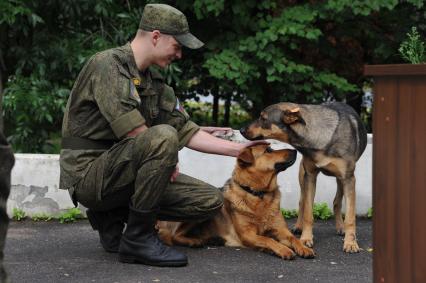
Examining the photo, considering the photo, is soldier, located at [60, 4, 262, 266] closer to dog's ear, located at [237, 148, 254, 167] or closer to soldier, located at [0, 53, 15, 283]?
dog's ear, located at [237, 148, 254, 167]

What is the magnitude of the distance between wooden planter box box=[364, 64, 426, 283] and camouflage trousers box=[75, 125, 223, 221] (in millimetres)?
1890

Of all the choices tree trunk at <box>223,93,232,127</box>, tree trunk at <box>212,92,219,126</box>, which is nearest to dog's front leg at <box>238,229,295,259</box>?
tree trunk at <box>223,93,232,127</box>

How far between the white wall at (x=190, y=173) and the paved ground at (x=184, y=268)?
2.35ft

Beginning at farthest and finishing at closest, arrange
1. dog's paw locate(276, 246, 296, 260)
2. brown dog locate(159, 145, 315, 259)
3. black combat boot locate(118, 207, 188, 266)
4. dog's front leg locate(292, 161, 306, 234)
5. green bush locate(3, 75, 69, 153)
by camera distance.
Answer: green bush locate(3, 75, 69, 153) < dog's front leg locate(292, 161, 306, 234) < brown dog locate(159, 145, 315, 259) < dog's paw locate(276, 246, 296, 260) < black combat boot locate(118, 207, 188, 266)

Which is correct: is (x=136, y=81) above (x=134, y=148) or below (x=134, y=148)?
above

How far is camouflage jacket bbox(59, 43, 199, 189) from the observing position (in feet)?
16.4

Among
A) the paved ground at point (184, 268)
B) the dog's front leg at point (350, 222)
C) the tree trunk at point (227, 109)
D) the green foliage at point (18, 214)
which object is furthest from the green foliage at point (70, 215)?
the tree trunk at point (227, 109)

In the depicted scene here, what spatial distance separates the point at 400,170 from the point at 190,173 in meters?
4.14

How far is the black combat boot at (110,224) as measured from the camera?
5508 mm

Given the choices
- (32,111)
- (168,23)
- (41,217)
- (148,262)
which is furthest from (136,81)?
(32,111)

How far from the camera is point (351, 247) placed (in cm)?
567

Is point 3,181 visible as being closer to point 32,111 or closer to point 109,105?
point 109,105

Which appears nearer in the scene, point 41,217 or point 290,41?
point 41,217

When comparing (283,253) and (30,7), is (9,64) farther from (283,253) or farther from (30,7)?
(283,253)
